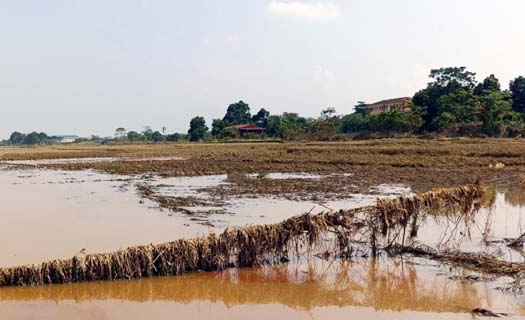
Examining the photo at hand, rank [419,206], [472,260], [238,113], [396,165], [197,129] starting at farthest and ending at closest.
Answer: [238,113] → [197,129] → [396,165] → [419,206] → [472,260]

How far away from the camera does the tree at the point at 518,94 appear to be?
51.5 metres

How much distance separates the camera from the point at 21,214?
14719mm

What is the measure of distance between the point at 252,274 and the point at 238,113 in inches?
3598

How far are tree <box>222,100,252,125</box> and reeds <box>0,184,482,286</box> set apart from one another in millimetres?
88918

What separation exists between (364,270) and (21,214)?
36.2 feet

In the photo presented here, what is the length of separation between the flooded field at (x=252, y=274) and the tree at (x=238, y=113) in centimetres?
8169

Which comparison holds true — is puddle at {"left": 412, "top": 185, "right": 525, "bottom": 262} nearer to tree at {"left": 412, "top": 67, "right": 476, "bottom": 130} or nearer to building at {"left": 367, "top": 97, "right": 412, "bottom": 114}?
tree at {"left": 412, "top": 67, "right": 476, "bottom": 130}

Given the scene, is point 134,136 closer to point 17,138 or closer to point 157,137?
point 157,137

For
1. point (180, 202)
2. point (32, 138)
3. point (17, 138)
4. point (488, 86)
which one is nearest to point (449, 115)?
point (488, 86)

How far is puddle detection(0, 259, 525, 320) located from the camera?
6.73 m

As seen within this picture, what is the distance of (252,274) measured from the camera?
27.1ft

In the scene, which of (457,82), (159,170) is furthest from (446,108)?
(159,170)

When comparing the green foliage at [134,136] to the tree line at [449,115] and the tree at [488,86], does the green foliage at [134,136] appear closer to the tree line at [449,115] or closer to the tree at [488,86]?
the tree line at [449,115]

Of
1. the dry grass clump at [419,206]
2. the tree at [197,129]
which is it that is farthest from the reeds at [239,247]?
the tree at [197,129]
